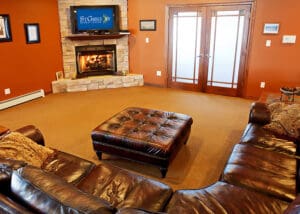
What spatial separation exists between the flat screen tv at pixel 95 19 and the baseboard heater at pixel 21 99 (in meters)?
1.59

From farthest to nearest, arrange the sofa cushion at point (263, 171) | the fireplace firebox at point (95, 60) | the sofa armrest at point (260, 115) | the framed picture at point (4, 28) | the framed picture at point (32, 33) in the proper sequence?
1. the fireplace firebox at point (95, 60)
2. the framed picture at point (32, 33)
3. the framed picture at point (4, 28)
4. the sofa armrest at point (260, 115)
5. the sofa cushion at point (263, 171)

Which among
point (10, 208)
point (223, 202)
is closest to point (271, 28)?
point (223, 202)

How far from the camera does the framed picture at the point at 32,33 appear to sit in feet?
17.3

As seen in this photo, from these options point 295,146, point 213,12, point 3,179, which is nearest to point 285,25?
point 213,12

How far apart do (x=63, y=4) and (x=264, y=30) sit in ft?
14.1

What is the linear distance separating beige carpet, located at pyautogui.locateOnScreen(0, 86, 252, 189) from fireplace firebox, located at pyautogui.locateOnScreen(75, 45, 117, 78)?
0.66 m

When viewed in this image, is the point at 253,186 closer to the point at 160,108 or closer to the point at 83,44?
the point at 160,108

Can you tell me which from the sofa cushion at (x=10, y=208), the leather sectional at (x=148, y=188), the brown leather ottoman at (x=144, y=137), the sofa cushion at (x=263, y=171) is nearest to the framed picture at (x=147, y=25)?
the brown leather ottoman at (x=144, y=137)

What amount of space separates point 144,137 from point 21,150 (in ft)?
4.02

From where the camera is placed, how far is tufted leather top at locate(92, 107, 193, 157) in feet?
9.12

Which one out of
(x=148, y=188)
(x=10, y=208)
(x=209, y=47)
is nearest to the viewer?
(x=10, y=208)

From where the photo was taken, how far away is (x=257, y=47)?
525cm

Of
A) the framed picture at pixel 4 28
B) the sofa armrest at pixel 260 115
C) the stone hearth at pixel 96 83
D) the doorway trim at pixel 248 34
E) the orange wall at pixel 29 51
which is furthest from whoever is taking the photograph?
the stone hearth at pixel 96 83

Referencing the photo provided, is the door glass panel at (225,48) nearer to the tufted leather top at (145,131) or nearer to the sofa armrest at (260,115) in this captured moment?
the sofa armrest at (260,115)
